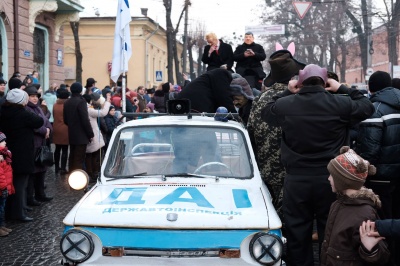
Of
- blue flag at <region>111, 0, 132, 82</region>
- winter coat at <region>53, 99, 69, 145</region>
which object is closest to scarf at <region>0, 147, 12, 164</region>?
blue flag at <region>111, 0, 132, 82</region>

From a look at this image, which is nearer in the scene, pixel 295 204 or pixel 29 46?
pixel 295 204

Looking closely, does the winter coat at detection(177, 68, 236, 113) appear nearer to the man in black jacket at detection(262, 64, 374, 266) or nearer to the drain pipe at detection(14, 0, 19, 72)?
the man in black jacket at detection(262, 64, 374, 266)

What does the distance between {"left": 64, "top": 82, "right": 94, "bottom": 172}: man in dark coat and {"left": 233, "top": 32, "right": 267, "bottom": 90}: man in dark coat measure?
11.1 feet

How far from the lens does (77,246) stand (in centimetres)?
461

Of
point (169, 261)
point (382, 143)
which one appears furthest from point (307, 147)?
point (169, 261)

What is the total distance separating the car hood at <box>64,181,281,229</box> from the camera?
4.59 metres

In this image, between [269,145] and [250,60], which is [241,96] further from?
[250,60]

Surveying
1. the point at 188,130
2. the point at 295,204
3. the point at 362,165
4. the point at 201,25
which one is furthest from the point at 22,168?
the point at 201,25

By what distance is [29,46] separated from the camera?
21781mm

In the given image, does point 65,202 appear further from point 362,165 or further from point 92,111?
point 362,165

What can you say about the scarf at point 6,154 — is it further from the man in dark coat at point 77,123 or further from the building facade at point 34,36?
the building facade at point 34,36

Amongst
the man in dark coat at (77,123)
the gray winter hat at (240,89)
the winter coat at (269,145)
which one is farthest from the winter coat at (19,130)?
the winter coat at (269,145)

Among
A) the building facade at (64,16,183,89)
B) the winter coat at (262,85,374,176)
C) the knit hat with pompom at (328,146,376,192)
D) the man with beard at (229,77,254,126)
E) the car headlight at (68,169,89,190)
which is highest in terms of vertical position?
the building facade at (64,16,183,89)

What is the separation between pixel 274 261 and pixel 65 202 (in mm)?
6870
